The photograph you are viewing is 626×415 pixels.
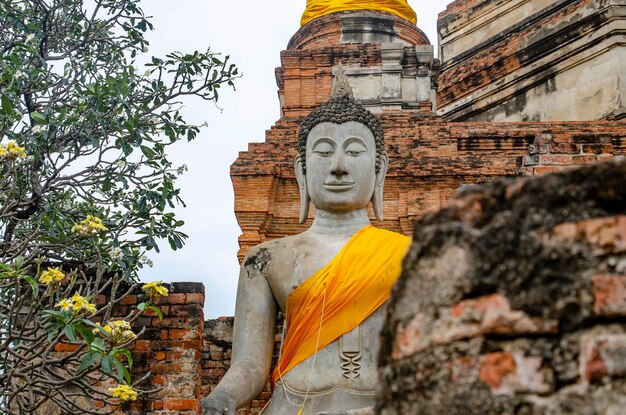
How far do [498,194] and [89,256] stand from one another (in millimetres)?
5088

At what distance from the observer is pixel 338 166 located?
15.2 feet

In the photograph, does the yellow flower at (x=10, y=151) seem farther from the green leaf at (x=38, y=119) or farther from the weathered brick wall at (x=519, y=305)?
the weathered brick wall at (x=519, y=305)

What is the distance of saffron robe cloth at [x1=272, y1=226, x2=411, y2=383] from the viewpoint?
4.18 meters

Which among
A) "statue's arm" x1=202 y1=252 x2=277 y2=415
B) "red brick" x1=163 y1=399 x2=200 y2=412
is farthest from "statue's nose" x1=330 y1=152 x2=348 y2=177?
"red brick" x1=163 y1=399 x2=200 y2=412

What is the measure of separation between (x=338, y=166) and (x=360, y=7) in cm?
904

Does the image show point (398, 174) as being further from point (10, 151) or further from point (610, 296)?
point (610, 296)

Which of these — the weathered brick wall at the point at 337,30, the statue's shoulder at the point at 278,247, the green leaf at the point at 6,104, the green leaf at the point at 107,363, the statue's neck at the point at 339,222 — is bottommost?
the green leaf at the point at 107,363

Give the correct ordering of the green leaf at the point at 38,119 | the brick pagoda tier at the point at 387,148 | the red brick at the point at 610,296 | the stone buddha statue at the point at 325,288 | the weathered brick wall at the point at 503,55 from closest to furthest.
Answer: the red brick at the point at 610,296 → the stone buddha statue at the point at 325,288 → the brick pagoda tier at the point at 387,148 → the green leaf at the point at 38,119 → the weathered brick wall at the point at 503,55

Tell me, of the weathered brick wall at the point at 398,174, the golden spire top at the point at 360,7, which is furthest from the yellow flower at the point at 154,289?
the golden spire top at the point at 360,7

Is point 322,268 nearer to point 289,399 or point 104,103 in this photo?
point 289,399

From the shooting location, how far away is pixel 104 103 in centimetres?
655

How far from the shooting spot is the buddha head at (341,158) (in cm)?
464

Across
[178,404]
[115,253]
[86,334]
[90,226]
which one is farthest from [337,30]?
[86,334]

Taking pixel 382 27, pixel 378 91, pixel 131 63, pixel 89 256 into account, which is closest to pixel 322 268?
pixel 89 256
